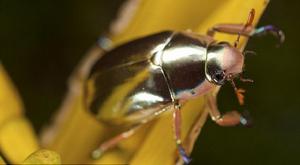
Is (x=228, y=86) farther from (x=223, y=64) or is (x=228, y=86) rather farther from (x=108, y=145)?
(x=108, y=145)

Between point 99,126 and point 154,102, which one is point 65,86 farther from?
point 154,102

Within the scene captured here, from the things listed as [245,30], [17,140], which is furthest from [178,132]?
[17,140]

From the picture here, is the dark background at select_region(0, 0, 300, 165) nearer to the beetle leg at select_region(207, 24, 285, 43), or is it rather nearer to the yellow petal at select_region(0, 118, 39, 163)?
the beetle leg at select_region(207, 24, 285, 43)

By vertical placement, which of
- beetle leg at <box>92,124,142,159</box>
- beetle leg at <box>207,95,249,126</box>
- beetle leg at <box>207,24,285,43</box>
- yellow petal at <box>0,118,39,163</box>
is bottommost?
beetle leg at <box>92,124,142,159</box>

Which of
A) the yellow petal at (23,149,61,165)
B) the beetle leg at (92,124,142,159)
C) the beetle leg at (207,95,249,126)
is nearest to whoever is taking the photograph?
the yellow petal at (23,149,61,165)

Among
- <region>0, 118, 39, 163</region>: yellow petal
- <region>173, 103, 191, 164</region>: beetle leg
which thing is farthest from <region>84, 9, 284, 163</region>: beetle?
<region>0, 118, 39, 163</region>: yellow petal

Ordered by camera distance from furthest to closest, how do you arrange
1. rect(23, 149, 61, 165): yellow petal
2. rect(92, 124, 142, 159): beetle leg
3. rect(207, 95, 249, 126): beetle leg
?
rect(92, 124, 142, 159): beetle leg, rect(207, 95, 249, 126): beetle leg, rect(23, 149, 61, 165): yellow petal

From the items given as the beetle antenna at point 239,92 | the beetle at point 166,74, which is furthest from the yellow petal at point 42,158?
the beetle antenna at point 239,92
